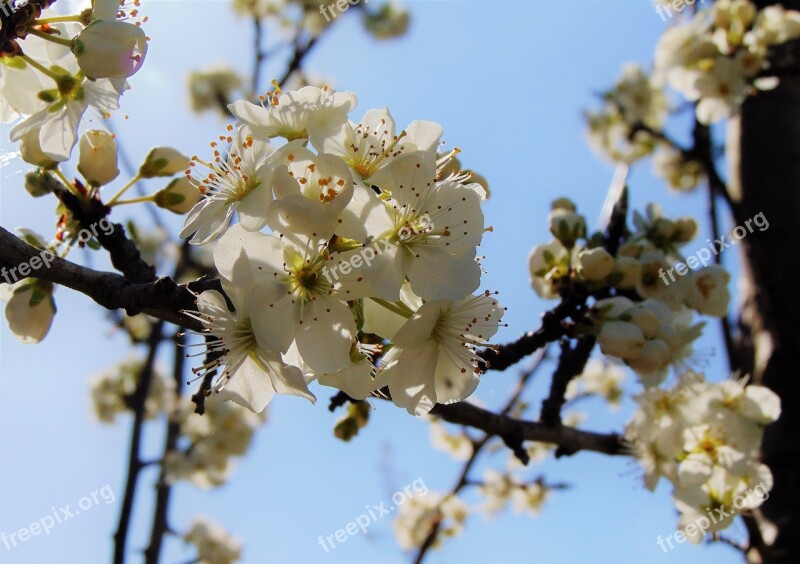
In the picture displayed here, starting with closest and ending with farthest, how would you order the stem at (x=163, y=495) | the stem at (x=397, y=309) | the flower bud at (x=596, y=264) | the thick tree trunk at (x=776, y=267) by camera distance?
1. the stem at (x=397, y=309)
2. the flower bud at (x=596, y=264)
3. the stem at (x=163, y=495)
4. the thick tree trunk at (x=776, y=267)

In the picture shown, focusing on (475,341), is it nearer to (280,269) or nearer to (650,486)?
(280,269)

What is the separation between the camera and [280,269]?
48.9 inches

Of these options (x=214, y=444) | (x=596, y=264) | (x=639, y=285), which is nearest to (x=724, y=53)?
(x=639, y=285)

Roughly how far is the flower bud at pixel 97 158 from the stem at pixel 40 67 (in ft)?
0.48

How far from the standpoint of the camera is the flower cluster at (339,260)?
3.88 ft

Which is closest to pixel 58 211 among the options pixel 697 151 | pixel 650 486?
pixel 650 486

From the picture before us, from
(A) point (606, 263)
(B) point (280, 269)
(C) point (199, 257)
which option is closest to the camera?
(B) point (280, 269)

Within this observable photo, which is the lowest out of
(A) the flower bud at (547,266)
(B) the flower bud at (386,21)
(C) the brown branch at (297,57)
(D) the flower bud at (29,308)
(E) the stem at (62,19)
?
(A) the flower bud at (547,266)

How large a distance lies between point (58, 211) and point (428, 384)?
1.10 metres

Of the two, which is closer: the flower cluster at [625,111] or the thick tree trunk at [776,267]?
the thick tree trunk at [776,267]

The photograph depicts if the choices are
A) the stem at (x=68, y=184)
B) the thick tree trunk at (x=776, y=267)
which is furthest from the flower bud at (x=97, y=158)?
the thick tree trunk at (x=776, y=267)

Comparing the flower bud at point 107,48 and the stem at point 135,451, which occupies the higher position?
the flower bud at point 107,48

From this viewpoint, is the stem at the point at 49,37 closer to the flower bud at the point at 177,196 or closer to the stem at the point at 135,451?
the flower bud at the point at 177,196

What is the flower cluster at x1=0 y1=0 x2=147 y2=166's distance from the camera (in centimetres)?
140
